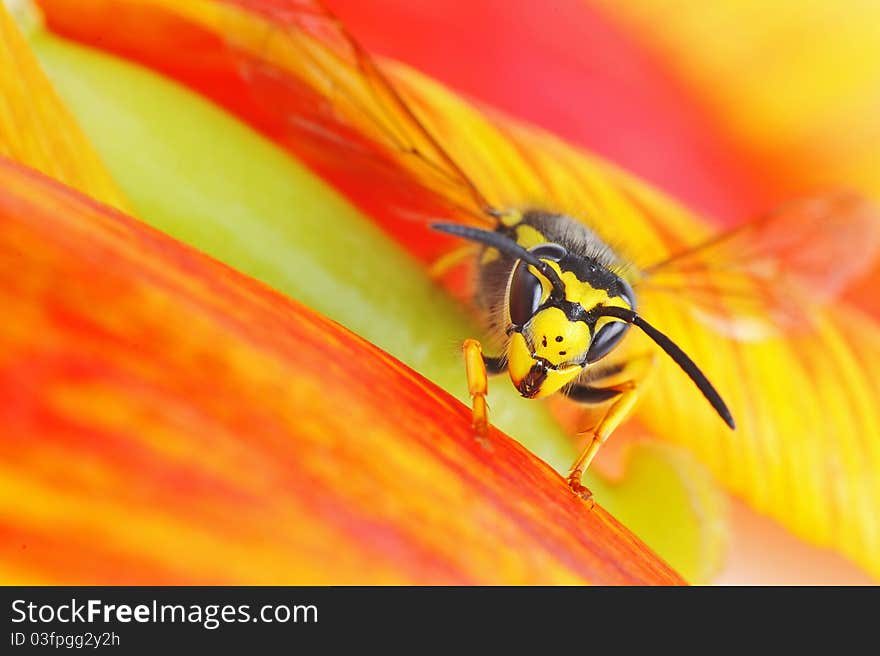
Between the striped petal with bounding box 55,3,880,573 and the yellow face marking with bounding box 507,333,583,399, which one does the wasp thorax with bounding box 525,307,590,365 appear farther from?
the striped petal with bounding box 55,3,880,573

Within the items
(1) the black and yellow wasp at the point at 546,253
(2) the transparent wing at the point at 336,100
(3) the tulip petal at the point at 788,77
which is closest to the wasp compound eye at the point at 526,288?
(1) the black and yellow wasp at the point at 546,253

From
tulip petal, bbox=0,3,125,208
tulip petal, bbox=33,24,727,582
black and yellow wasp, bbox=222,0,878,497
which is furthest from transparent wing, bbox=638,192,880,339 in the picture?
tulip petal, bbox=0,3,125,208

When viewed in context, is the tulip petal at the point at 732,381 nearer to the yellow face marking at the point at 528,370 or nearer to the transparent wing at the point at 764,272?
the transparent wing at the point at 764,272

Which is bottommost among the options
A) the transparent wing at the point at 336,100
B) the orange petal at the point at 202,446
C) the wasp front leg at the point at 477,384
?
the orange petal at the point at 202,446

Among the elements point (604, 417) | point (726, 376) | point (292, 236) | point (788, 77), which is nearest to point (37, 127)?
point (292, 236)

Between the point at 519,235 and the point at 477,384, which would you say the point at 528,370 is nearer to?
the point at 477,384
